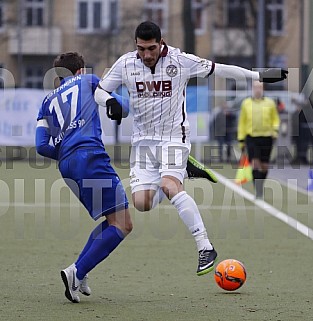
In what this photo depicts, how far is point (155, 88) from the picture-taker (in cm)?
794

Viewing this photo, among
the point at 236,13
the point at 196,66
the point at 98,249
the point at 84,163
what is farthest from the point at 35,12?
the point at 98,249

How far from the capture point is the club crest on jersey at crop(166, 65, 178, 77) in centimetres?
794

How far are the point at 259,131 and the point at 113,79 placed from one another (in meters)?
9.81

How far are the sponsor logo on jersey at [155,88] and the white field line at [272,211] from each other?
4.46m

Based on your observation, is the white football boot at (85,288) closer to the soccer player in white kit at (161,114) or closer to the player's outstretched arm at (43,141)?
the soccer player in white kit at (161,114)

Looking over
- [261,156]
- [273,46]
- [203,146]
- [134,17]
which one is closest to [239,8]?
[273,46]

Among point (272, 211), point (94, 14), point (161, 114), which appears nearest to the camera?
point (161, 114)

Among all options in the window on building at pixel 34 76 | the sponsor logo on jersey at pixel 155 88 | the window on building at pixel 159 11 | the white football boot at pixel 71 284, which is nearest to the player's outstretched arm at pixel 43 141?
the sponsor logo on jersey at pixel 155 88

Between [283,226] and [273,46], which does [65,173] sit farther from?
[273,46]

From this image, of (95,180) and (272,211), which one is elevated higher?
(95,180)

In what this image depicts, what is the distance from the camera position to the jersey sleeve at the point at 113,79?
25.9ft

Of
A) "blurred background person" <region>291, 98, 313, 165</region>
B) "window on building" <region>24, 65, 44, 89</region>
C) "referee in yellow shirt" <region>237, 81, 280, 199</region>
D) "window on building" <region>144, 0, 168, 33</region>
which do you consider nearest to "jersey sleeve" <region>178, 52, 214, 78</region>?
"referee in yellow shirt" <region>237, 81, 280, 199</region>

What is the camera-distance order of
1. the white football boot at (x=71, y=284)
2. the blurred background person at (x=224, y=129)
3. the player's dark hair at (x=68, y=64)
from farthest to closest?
the blurred background person at (x=224, y=129) → the player's dark hair at (x=68, y=64) → the white football boot at (x=71, y=284)

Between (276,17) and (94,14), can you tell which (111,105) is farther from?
(276,17)
